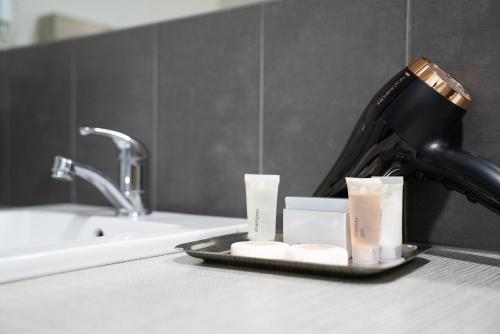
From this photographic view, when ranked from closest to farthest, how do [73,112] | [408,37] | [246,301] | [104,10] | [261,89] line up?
[246,301] → [408,37] → [261,89] → [73,112] → [104,10]

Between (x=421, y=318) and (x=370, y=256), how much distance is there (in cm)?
15

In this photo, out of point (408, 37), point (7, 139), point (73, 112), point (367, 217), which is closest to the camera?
point (367, 217)

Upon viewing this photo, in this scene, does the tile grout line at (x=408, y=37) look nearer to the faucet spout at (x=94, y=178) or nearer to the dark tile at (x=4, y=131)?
the faucet spout at (x=94, y=178)

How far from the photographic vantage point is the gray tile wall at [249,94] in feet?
2.40

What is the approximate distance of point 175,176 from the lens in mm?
1044

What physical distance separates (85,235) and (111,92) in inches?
13.5

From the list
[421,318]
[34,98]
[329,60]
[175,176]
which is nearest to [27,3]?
[34,98]

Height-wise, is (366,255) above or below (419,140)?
below

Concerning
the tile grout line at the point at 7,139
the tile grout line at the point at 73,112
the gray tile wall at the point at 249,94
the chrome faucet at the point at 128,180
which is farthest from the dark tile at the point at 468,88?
the tile grout line at the point at 7,139

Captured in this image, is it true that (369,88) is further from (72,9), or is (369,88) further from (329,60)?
(72,9)

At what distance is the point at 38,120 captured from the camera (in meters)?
1.30

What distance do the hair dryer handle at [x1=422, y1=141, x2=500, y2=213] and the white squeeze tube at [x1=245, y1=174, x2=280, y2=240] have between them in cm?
20

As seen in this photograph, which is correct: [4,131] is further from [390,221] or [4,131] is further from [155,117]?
[390,221]

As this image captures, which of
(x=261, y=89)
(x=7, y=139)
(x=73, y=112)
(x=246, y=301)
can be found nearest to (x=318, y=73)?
(x=261, y=89)
